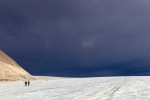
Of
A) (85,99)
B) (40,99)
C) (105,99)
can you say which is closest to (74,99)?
(85,99)

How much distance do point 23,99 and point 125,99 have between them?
7525mm

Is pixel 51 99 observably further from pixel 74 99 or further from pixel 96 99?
pixel 96 99

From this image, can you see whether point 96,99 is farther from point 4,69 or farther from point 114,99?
point 4,69

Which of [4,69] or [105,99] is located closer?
[105,99]

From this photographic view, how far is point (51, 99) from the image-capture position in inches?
551

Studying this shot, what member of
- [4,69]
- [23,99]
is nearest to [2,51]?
[4,69]

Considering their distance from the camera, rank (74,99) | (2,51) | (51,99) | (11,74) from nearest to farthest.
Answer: (74,99) < (51,99) < (11,74) < (2,51)

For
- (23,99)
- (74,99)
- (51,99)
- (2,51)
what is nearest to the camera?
(74,99)

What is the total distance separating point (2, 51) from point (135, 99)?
146 meters

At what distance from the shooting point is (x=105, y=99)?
12.0 meters

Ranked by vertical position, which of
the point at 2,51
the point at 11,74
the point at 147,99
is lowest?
the point at 147,99

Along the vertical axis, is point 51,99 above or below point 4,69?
below

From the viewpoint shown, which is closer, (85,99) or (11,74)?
(85,99)

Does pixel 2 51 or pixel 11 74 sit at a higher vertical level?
pixel 2 51
